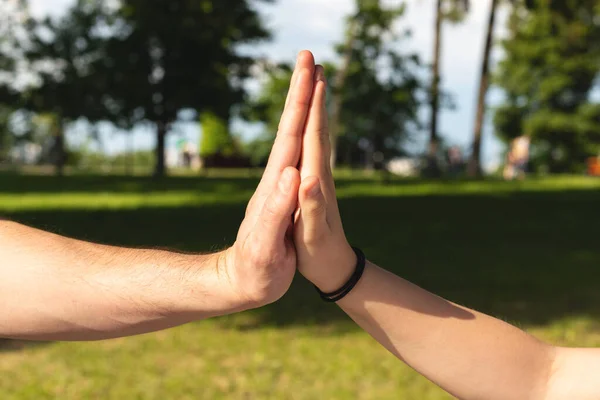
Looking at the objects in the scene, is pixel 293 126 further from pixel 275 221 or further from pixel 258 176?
pixel 258 176

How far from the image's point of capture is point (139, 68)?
103 feet

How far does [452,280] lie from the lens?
7.83 m

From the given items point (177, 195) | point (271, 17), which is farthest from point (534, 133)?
point (177, 195)

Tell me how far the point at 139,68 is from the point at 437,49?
528 inches

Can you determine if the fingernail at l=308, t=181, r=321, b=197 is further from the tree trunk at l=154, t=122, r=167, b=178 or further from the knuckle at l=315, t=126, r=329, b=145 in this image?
the tree trunk at l=154, t=122, r=167, b=178

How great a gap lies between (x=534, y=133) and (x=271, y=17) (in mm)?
22799

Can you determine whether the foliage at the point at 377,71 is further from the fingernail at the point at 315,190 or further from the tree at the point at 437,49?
the fingernail at the point at 315,190

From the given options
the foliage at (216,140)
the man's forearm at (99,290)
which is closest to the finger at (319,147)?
the man's forearm at (99,290)

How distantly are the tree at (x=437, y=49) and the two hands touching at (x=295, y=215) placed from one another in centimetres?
2539

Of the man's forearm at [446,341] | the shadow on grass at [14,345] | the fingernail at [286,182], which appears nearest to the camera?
the fingernail at [286,182]

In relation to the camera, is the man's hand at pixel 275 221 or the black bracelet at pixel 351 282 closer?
the man's hand at pixel 275 221

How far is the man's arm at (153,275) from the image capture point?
1423 mm

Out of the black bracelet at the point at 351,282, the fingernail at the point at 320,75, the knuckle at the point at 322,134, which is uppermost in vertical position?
the fingernail at the point at 320,75

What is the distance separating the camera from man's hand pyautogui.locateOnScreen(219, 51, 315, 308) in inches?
54.7
